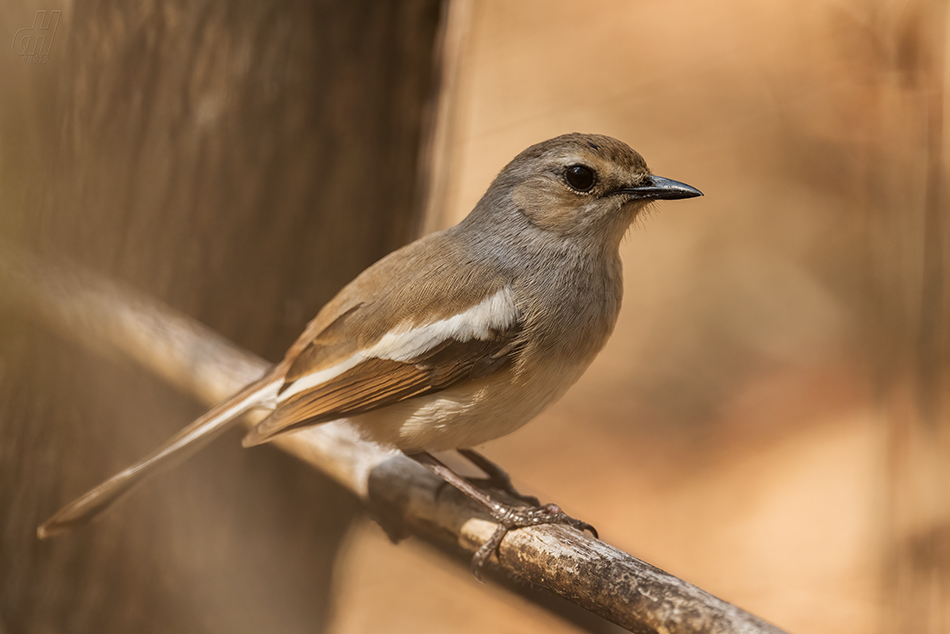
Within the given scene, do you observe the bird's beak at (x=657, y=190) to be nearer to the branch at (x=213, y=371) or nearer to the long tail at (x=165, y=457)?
the branch at (x=213, y=371)

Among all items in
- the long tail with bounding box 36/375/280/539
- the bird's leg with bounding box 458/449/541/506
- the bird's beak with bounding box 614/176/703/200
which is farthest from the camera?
the bird's leg with bounding box 458/449/541/506

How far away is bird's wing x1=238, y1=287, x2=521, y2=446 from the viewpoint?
2412 mm

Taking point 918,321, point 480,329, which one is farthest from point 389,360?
point 918,321

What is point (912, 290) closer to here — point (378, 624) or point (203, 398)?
point (203, 398)

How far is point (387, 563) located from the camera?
5.32 metres

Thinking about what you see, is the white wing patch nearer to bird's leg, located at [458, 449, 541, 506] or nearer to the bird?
the bird

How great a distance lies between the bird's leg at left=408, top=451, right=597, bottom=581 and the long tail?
2.00ft

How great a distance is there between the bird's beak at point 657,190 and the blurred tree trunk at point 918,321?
134 centimetres

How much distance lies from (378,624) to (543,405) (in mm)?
3038

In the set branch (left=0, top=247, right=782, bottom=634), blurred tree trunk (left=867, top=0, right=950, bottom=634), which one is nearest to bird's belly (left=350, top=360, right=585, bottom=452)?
branch (left=0, top=247, right=782, bottom=634)

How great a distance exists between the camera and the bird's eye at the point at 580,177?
2449mm

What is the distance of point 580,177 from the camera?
2.47 meters

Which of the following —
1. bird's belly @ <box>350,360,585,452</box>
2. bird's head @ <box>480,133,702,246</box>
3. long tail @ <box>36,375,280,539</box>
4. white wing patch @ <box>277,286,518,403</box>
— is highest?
bird's head @ <box>480,133,702,246</box>

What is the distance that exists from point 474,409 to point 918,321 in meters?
1.97
